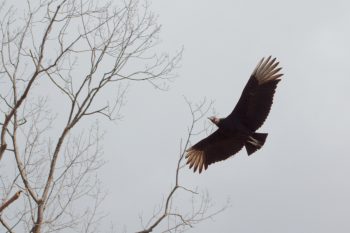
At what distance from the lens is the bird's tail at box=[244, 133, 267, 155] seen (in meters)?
7.55

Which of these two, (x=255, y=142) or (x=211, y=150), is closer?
(x=255, y=142)

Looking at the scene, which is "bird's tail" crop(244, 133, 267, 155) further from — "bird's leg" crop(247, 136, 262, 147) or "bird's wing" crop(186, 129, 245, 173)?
"bird's wing" crop(186, 129, 245, 173)

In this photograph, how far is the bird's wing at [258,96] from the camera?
24.8 ft

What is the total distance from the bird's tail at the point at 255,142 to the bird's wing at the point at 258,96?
13 cm

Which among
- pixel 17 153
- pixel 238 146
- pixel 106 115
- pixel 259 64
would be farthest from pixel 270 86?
pixel 17 153

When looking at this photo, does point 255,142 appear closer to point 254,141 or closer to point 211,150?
point 254,141

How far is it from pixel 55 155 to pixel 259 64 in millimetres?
2941

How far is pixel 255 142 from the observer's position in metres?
7.65

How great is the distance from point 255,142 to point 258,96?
0.62 m

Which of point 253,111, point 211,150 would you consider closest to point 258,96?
point 253,111

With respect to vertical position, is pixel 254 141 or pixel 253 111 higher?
pixel 253 111

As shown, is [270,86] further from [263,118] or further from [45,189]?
[45,189]

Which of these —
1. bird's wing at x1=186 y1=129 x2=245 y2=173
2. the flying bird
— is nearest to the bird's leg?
the flying bird

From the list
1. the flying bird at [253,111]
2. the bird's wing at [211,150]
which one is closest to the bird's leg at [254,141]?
the flying bird at [253,111]
